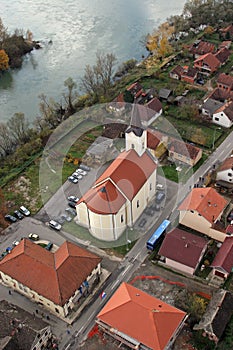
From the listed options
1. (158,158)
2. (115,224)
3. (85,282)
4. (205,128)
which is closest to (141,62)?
(205,128)

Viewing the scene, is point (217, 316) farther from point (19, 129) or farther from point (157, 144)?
point (19, 129)

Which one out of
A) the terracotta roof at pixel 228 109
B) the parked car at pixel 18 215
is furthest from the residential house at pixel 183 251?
the terracotta roof at pixel 228 109

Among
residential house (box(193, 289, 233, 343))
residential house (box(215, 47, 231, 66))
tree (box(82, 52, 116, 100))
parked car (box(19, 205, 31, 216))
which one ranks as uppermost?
tree (box(82, 52, 116, 100))

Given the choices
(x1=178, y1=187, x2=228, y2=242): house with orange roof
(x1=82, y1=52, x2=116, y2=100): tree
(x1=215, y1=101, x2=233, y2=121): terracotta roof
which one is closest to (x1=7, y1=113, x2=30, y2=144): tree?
(x1=82, y1=52, x2=116, y2=100): tree

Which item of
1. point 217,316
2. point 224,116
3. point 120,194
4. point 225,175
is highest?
point 120,194

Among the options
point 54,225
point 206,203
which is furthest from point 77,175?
point 206,203

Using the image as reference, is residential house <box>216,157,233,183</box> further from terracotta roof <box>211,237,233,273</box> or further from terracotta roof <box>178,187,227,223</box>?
terracotta roof <box>211,237,233,273</box>
